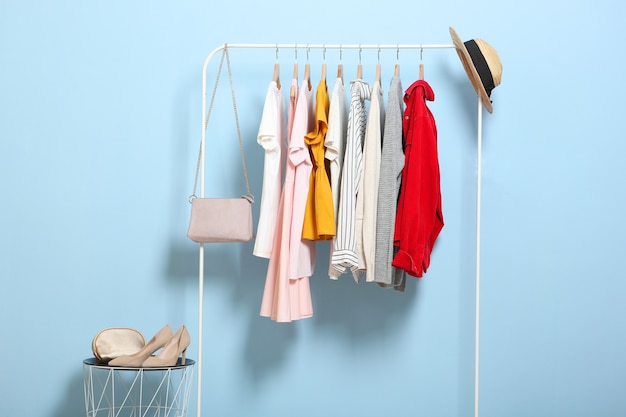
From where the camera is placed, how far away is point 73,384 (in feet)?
11.4

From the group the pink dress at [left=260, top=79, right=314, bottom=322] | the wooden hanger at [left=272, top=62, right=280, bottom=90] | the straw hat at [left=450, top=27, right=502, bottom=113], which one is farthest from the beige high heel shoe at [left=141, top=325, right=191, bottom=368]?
the straw hat at [left=450, top=27, right=502, bottom=113]

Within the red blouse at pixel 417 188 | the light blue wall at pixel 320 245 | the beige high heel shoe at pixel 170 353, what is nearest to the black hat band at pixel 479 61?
the red blouse at pixel 417 188

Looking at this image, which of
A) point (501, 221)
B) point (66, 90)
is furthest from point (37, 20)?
point (501, 221)

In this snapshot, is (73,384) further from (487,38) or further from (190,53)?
(487,38)

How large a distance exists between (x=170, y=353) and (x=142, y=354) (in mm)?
99

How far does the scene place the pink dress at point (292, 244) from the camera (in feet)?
9.75

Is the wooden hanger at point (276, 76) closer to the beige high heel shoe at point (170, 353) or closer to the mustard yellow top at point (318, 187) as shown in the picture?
the mustard yellow top at point (318, 187)

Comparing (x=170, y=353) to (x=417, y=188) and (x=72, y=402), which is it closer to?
(x=72, y=402)

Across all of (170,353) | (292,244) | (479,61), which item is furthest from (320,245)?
(479,61)

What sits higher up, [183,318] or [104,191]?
[104,191]

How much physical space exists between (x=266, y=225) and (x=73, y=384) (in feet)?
4.03

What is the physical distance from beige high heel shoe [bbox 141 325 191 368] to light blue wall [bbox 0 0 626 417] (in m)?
0.59

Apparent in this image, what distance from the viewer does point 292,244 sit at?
2.98 meters

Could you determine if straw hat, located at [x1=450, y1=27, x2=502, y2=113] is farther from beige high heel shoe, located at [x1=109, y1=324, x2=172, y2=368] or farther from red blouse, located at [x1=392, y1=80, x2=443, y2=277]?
beige high heel shoe, located at [x1=109, y1=324, x2=172, y2=368]
